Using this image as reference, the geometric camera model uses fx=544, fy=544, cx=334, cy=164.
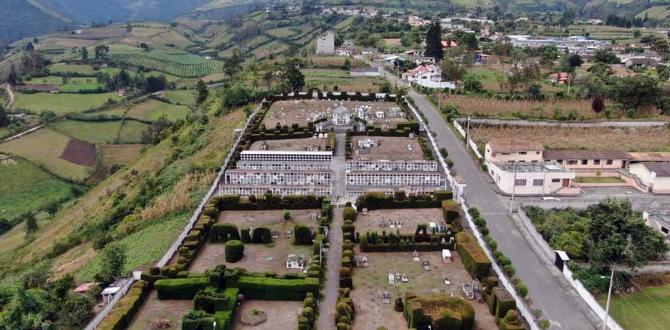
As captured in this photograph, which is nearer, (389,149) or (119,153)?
(389,149)

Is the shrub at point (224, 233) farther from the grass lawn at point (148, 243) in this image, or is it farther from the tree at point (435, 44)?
the tree at point (435, 44)

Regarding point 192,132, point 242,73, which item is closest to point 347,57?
point 242,73

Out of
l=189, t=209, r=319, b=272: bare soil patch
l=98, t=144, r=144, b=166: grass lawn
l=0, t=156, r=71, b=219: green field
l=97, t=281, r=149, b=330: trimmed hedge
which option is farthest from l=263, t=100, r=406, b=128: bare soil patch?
l=97, t=281, r=149, b=330: trimmed hedge

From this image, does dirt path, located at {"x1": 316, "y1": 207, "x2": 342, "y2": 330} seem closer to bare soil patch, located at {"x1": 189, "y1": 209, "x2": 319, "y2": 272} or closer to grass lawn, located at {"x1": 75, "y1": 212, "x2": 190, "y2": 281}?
bare soil patch, located at {"x1": 189, "y1": 209, "x2": 319, "y2": 272}

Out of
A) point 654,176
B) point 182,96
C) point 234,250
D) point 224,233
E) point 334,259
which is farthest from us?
point 182,96

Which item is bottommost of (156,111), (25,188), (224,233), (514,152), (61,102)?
(25,188)

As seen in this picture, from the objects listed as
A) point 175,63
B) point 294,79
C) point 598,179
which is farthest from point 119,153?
point 175,63

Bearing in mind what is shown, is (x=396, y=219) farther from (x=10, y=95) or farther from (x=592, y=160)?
(x=10, y=95)

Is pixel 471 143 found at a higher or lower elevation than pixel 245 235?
higher

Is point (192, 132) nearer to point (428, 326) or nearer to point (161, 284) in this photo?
point (161, 284)
